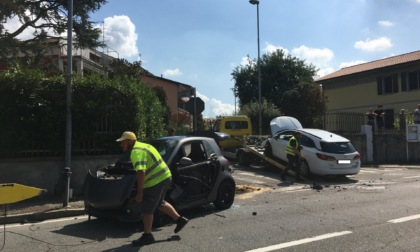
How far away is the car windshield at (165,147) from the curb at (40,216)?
87.1 inches

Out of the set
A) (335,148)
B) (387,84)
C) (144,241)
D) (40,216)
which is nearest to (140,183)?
(144,241)

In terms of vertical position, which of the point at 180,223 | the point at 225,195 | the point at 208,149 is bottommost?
the point at 180,223

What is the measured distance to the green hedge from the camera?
10.2m

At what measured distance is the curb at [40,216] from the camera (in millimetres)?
8133

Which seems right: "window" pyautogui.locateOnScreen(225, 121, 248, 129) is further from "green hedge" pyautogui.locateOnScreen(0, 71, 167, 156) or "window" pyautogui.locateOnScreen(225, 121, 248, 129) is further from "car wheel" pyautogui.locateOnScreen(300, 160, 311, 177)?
"green hedge" pyautogui.locateOnScreen(0, 71, 167, 156)

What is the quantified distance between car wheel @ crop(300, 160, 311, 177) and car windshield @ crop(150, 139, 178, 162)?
723cm

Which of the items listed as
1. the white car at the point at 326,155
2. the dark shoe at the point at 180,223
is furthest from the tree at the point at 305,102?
the dark shoe at the point at 180,223

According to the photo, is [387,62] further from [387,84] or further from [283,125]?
[283,125]

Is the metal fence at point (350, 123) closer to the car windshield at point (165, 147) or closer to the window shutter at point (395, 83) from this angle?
the window shutter at point (395, 83)

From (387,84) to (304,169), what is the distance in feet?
71.4

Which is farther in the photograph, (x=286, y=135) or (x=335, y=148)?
(x=286, y=135)

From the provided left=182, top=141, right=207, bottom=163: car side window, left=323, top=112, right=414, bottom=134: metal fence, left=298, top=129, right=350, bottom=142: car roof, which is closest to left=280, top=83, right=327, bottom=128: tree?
left=323, top=112, right=414, bottom=134: metal fence

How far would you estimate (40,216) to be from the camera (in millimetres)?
8328

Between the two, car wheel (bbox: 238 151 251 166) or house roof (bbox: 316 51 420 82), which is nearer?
car wheel (bbox: 238 151 251 166)
